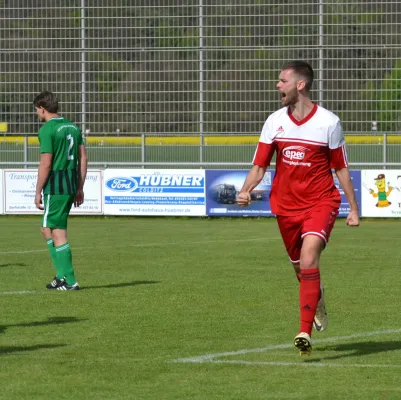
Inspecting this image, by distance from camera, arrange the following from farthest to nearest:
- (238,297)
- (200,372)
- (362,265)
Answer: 1. (362,265)
2. (238,297)
3. (200,372)

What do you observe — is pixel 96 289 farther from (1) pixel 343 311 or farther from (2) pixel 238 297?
(1) pixel 343 311

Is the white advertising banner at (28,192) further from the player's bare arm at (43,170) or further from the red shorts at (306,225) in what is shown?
the red shorts at (306,225)

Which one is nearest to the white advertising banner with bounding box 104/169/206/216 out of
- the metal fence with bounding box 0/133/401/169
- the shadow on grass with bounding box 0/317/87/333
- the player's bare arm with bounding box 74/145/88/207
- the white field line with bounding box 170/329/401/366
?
the metal fence with bounding box 0/133/401/169

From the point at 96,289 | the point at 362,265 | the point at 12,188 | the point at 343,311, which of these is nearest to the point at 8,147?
the point at 12,188

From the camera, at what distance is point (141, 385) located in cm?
726

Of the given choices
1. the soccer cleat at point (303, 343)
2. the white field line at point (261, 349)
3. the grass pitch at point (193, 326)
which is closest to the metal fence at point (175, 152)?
the grass pitch at point (193, 326)

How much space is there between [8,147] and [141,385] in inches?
915

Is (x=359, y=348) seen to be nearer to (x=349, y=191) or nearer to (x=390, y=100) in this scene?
(x=349, y=191)

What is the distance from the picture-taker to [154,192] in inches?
1091

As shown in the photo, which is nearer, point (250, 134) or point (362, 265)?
point (362, 265)

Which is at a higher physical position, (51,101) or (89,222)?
(51,101)

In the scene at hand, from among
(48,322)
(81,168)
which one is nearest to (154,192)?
(81,168)

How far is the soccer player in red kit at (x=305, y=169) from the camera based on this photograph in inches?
334

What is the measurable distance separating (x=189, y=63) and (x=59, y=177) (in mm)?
18331
